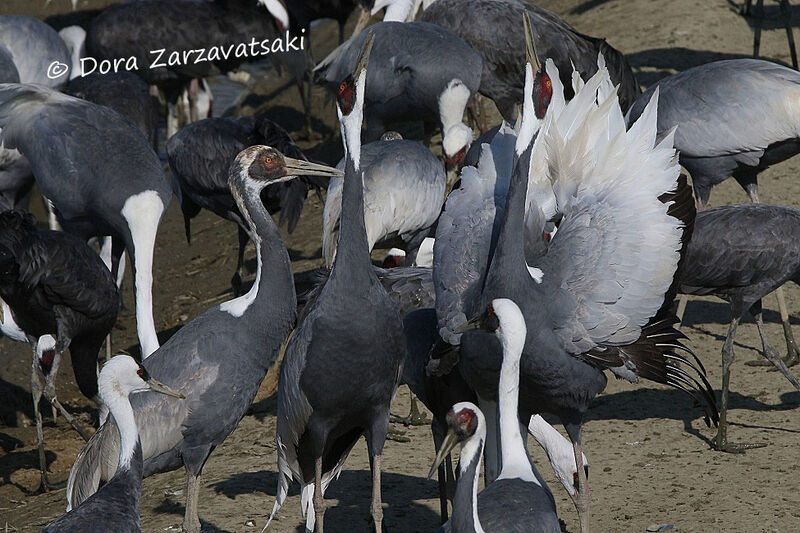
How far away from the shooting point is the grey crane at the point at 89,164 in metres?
7.07

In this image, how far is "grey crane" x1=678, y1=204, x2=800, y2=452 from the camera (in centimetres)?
606

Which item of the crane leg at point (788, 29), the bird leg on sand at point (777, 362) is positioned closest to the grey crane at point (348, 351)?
the bird leg on sand at point (777, 362)

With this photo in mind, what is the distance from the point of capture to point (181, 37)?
11.0 m

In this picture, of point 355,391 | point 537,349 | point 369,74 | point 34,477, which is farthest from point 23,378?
point 537,349

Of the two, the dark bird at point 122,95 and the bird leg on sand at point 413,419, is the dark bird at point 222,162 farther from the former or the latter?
the bird leg on sand at point 413,419

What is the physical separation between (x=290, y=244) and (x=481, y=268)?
14.0 ft

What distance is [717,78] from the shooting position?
7.37m

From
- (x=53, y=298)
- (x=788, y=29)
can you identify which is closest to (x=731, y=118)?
(x=788, y=29)

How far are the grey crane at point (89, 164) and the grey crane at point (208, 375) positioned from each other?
5.45 feet

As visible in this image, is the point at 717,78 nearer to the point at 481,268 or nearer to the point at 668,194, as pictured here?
the point at 668,194

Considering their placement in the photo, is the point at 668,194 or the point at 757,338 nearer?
the point at 668,194

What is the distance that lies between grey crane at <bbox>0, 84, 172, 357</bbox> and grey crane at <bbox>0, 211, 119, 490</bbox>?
0.30 meters

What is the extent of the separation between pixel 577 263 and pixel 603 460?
1.34m

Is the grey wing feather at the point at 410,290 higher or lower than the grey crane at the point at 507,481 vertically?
lower
